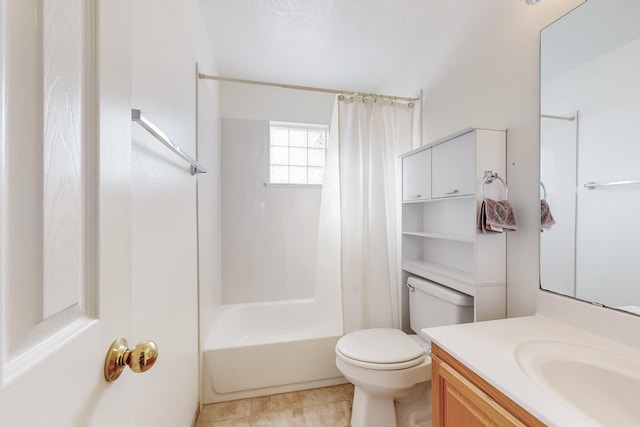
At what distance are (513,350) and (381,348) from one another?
0.76 meters

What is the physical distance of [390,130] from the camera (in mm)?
2037

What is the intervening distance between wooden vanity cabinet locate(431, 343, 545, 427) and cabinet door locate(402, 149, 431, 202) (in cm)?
101

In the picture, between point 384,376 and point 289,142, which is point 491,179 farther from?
point 289,142

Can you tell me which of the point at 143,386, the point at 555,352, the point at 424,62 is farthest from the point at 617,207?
the point at 143,386

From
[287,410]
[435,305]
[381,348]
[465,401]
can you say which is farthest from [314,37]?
[287,410]

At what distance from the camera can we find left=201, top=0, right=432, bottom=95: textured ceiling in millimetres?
1649

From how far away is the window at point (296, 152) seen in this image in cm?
277

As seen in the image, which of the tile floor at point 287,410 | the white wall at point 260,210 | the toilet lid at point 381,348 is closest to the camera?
the toilet lid at point 381,348

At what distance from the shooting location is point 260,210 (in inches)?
105

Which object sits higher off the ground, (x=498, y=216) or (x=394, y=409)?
(x=498, y=216)

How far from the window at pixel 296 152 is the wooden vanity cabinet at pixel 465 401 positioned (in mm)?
2124

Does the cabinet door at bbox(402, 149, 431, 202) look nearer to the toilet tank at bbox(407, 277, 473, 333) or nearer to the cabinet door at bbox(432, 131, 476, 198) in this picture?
the cabinet door at bbox(432, 131, 476, 198)

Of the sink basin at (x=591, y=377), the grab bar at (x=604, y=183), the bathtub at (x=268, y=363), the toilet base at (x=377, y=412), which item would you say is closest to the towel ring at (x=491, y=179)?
the grab bar at (x=604, y=183)

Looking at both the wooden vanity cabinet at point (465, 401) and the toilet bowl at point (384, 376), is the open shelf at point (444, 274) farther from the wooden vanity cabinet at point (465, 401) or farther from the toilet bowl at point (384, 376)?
the wooden vanity cabinet at point (465, 401)
